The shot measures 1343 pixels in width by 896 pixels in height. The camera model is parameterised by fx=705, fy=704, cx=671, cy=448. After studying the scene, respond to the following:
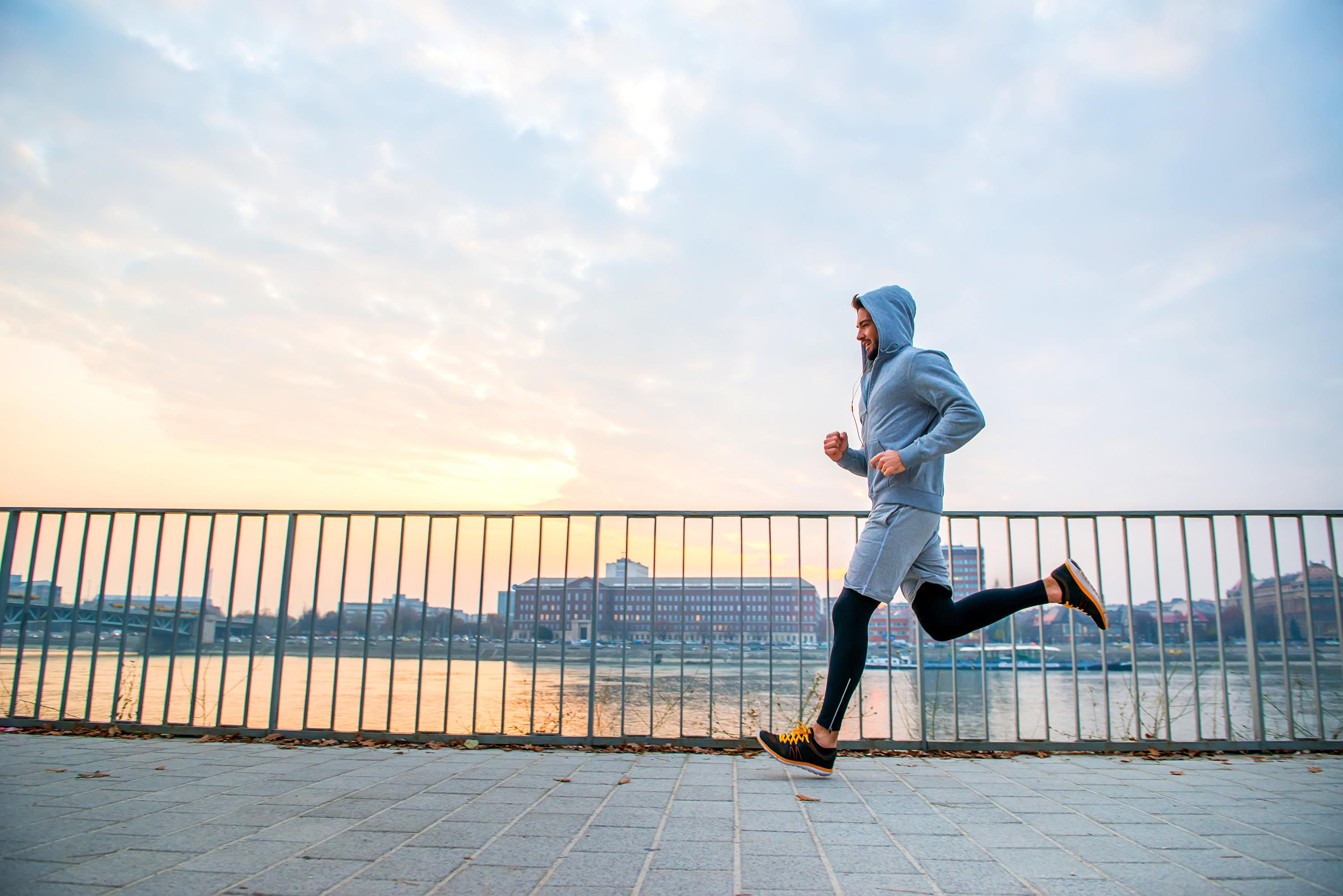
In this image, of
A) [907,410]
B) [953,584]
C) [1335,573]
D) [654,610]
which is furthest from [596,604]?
[1335,573]

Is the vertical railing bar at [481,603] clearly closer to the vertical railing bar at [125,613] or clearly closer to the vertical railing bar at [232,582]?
the vertical railing bar at [232,582]

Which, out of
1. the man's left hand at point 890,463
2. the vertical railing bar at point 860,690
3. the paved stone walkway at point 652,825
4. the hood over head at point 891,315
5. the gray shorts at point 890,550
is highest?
the hood over head at point 891,315

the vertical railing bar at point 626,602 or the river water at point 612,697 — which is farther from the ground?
the vertical railing bar at point 626,602

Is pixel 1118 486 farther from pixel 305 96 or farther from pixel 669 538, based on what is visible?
pixel 305 96

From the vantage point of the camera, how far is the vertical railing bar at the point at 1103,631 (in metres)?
3.08

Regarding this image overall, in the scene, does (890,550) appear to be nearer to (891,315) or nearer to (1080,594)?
(1080,594)

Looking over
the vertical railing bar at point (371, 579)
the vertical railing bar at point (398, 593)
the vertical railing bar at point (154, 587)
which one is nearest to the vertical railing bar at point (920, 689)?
the vertical railing bar at point (398, 593)

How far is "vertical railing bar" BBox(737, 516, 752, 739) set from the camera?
3.77 m

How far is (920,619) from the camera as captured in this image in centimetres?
296

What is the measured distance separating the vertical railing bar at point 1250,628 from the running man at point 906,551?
131cm

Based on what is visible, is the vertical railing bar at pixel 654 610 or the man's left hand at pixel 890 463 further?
the vertical railing bar at pixel 654 610

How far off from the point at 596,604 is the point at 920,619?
5.53ft

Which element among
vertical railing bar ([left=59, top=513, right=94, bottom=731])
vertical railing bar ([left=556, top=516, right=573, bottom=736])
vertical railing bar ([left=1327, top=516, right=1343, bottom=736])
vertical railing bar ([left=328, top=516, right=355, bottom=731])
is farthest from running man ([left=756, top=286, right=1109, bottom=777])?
vertical railing bar ([left=59, top=513, right=94, bottom=731])

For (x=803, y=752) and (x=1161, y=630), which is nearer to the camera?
(x=803, y=752)
